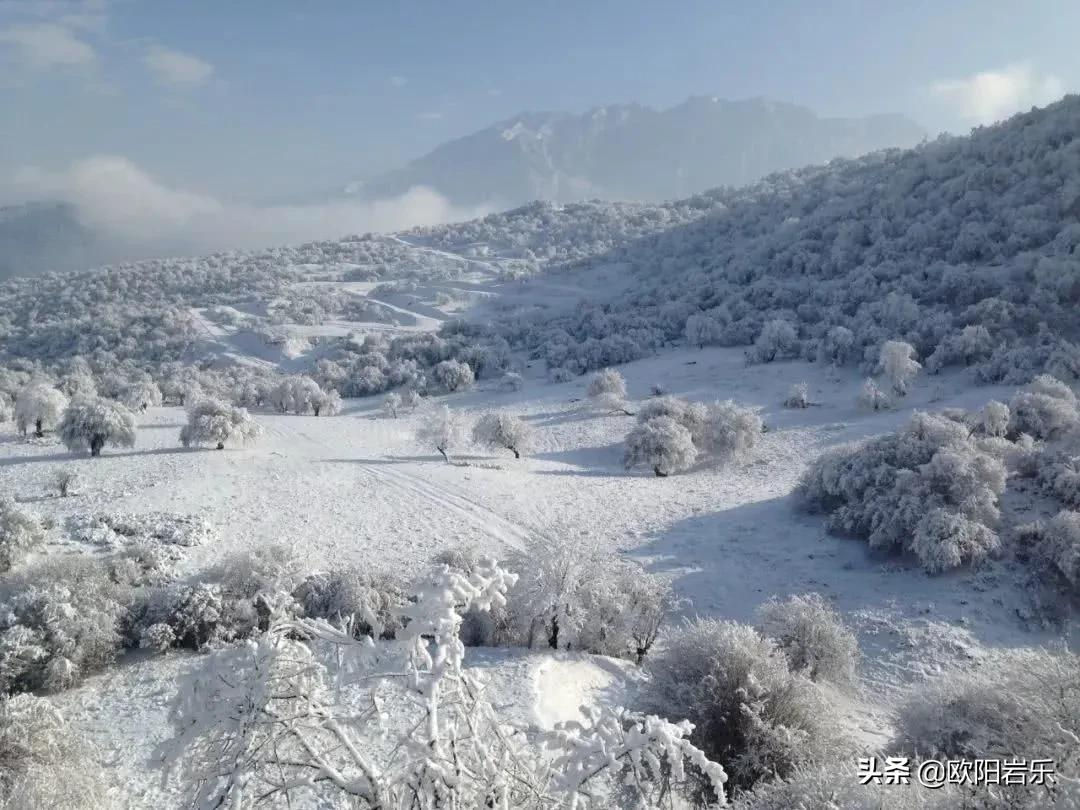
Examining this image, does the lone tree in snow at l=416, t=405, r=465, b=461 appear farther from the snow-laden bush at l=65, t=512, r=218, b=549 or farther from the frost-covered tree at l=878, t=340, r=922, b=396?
the frost-covered tree at l=878, t=340, r=922, b=396

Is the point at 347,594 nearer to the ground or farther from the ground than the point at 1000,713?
nearer to the ground

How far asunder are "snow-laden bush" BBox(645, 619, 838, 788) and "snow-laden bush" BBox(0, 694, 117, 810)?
1014 centimetres

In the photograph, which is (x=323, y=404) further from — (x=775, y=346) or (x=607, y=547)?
(x=775, y=346)

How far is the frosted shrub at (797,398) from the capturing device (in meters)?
44.8

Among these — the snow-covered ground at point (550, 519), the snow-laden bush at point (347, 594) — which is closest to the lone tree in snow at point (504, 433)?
the snow-covered ground at point (550, 519)

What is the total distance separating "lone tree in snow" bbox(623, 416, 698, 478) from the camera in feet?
121

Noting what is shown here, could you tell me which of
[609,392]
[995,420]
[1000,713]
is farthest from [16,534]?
[995,420]

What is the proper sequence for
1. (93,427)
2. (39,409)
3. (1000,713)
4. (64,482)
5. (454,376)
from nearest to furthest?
(1000,713), (64,482), (93,427), (39,409), (454,376)

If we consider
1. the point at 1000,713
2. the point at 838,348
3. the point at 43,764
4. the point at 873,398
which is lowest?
the point at 1000,713

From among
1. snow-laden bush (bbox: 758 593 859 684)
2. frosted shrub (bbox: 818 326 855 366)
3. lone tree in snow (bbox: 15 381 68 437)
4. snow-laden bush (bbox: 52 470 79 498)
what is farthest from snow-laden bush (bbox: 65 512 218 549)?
frosted shrub (bbox: 818 326 855 366)

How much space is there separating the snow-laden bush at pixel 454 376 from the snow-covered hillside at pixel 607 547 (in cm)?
39

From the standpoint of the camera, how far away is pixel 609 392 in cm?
4947


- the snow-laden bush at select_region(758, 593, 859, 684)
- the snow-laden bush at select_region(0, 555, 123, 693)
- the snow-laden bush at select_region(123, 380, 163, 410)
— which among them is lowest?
the snow-laden bush at select_region(758, 593, 859, 684)

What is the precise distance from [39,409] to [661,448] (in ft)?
122
